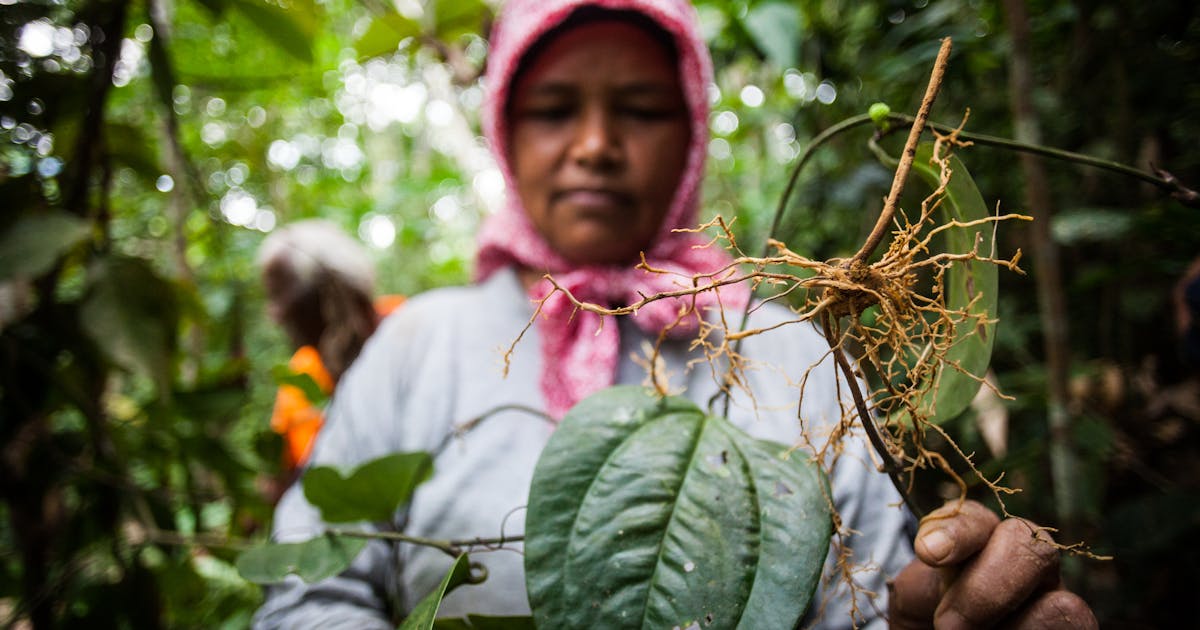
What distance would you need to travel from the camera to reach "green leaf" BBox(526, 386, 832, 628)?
0.87 ft

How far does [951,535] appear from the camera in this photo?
A: 27 centimetres

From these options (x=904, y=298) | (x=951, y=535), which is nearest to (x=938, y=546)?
(x=951, y=535)

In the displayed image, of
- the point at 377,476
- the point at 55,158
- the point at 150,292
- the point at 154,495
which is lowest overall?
the point at 154,495

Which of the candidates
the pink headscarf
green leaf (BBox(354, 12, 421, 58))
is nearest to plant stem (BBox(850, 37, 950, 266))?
the pink headscarf

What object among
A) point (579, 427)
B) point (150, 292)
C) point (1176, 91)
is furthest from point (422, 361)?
point (1176, 91)

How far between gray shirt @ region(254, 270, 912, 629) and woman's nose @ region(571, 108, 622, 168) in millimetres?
170

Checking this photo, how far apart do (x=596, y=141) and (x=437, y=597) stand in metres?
0.45

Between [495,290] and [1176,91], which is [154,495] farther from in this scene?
[1176,91]

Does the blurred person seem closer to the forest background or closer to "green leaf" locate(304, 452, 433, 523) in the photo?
the forest background

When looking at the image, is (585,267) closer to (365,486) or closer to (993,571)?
(365,486)

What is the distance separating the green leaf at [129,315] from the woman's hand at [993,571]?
662mm

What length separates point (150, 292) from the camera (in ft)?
2.10

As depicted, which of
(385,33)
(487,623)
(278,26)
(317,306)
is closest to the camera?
(487,623)

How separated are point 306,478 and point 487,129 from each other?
0.50 m
